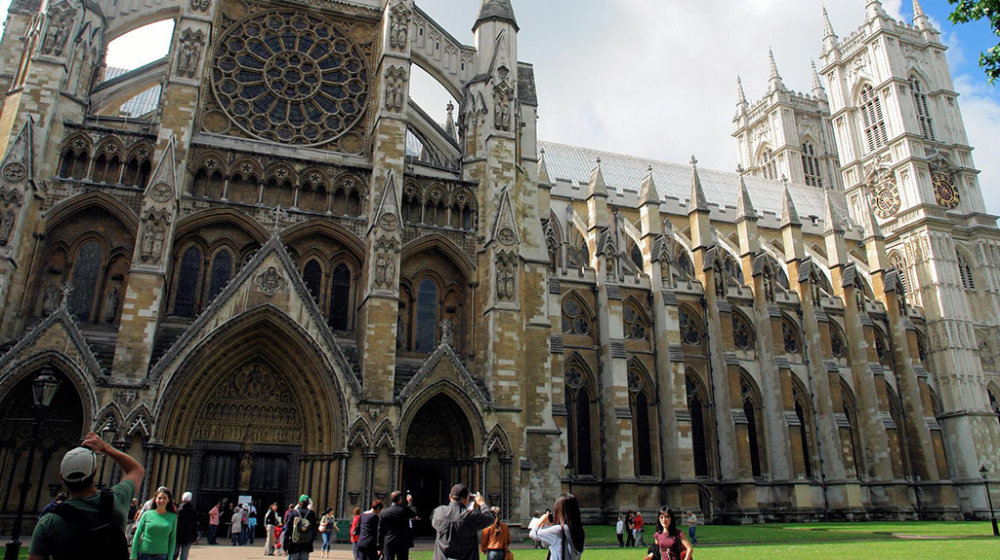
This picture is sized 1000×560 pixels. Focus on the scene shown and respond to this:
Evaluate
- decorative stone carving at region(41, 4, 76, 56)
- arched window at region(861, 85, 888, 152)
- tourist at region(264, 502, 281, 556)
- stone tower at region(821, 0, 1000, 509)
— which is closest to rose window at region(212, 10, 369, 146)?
decorative stone carving at region(41, 4, 76, 56)

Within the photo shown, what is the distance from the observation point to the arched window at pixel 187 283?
21.1 m

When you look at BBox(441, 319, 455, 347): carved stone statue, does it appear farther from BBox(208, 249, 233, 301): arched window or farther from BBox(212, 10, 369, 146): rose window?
BBox(212, 10, 369, 146): rose window

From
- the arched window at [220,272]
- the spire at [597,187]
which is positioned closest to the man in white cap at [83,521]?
the arched window at [220,272]

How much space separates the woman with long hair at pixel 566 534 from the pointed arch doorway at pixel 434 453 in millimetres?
14943

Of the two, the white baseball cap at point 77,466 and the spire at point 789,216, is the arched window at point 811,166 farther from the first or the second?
the white baseball cap at point 77,466

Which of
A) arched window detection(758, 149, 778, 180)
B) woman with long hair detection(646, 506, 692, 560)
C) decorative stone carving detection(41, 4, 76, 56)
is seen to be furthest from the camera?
arched window detection(758, 149, 778, 180)

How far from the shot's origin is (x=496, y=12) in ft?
87.0

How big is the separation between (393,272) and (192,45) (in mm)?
9449

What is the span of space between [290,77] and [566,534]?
21.8 meters

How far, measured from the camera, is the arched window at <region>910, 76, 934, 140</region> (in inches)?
2046

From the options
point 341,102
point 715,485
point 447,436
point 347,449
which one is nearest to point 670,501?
point 715,485

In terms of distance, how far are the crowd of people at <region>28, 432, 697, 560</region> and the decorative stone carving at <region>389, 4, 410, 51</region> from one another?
15.8 metres

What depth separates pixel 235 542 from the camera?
18.5 m

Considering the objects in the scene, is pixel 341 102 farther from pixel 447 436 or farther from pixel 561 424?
pixel 561 424
